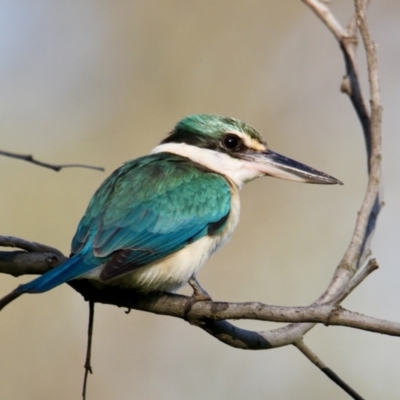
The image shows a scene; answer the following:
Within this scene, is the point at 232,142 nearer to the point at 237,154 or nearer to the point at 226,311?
the point at 237,154

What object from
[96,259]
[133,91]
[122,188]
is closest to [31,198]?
[133,91]

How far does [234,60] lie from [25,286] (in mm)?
4888

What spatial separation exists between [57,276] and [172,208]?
841 millimetres

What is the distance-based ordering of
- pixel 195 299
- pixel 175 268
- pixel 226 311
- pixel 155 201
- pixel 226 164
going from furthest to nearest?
1. pixel 226 164
2. pixel 155 201
3. pixel 175 268
4. pixel 195 299
5. pixel 226 311

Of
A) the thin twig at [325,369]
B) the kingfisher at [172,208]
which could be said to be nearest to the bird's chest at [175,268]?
the kingfisher at [172,208]

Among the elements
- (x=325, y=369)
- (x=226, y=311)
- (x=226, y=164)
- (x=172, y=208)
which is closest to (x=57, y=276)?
(x=226, y=311)

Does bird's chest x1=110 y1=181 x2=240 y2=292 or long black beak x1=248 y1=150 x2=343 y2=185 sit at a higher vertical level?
long black beak x1=248 y1=150 x2=343 y2=185

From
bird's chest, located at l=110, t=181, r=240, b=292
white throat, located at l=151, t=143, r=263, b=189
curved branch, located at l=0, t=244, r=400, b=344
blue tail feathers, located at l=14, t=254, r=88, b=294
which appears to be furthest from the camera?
white throat, located at l=151, t=143, r=263, b=189

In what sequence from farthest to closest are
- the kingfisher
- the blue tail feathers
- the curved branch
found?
the kingfisher → the blue tail feathers → the curved branch

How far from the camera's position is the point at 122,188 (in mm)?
3400

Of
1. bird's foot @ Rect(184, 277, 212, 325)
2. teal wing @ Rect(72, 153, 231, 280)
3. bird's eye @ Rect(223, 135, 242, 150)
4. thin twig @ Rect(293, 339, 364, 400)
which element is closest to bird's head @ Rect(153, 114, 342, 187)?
bird's eye @ Rect(223, 135, 242, 150)

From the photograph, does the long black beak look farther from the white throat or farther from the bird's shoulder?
the bird's shoulder

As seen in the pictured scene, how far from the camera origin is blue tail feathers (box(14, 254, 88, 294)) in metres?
2.59

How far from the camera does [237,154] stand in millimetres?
3947
